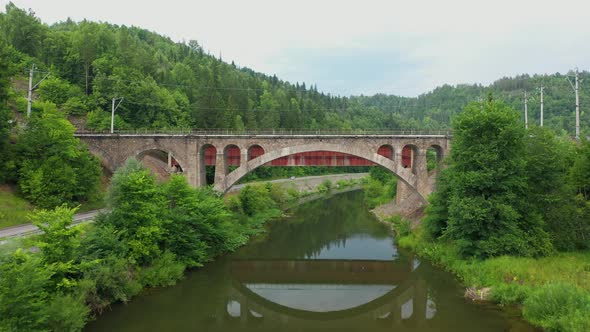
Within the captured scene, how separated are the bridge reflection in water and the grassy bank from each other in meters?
2.80

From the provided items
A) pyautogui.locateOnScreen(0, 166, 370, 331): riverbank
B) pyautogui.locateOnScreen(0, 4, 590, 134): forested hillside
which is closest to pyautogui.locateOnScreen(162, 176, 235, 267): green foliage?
pyautogui.locateOnScreen(0, 166, 370, 331): riverbank

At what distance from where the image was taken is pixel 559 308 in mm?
15133

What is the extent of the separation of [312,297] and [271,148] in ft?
58.1

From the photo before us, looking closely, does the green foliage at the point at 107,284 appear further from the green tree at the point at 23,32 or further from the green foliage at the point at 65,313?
the green tree at the point at 23,32

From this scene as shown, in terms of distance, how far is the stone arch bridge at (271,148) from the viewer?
35.3m

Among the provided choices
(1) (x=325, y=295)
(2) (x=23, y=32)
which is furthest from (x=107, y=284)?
(2) (x=23, y=32)

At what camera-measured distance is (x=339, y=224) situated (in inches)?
1672

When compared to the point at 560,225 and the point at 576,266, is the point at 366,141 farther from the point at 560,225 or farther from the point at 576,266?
the point at 576,266

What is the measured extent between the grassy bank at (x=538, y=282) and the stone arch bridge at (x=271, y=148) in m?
11.3

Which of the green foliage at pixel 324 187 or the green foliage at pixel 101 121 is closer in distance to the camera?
the green foliage at pixel 101 121

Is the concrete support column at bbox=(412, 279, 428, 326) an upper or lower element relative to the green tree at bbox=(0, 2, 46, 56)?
lower

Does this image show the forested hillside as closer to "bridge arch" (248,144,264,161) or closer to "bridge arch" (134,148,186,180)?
"bridge arch" (134,148,186,180)

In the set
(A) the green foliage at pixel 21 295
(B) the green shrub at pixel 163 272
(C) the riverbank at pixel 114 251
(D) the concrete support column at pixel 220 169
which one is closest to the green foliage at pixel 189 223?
(C) the riverbank at pixel 114 251

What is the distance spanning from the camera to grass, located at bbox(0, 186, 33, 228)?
76.8 feet
